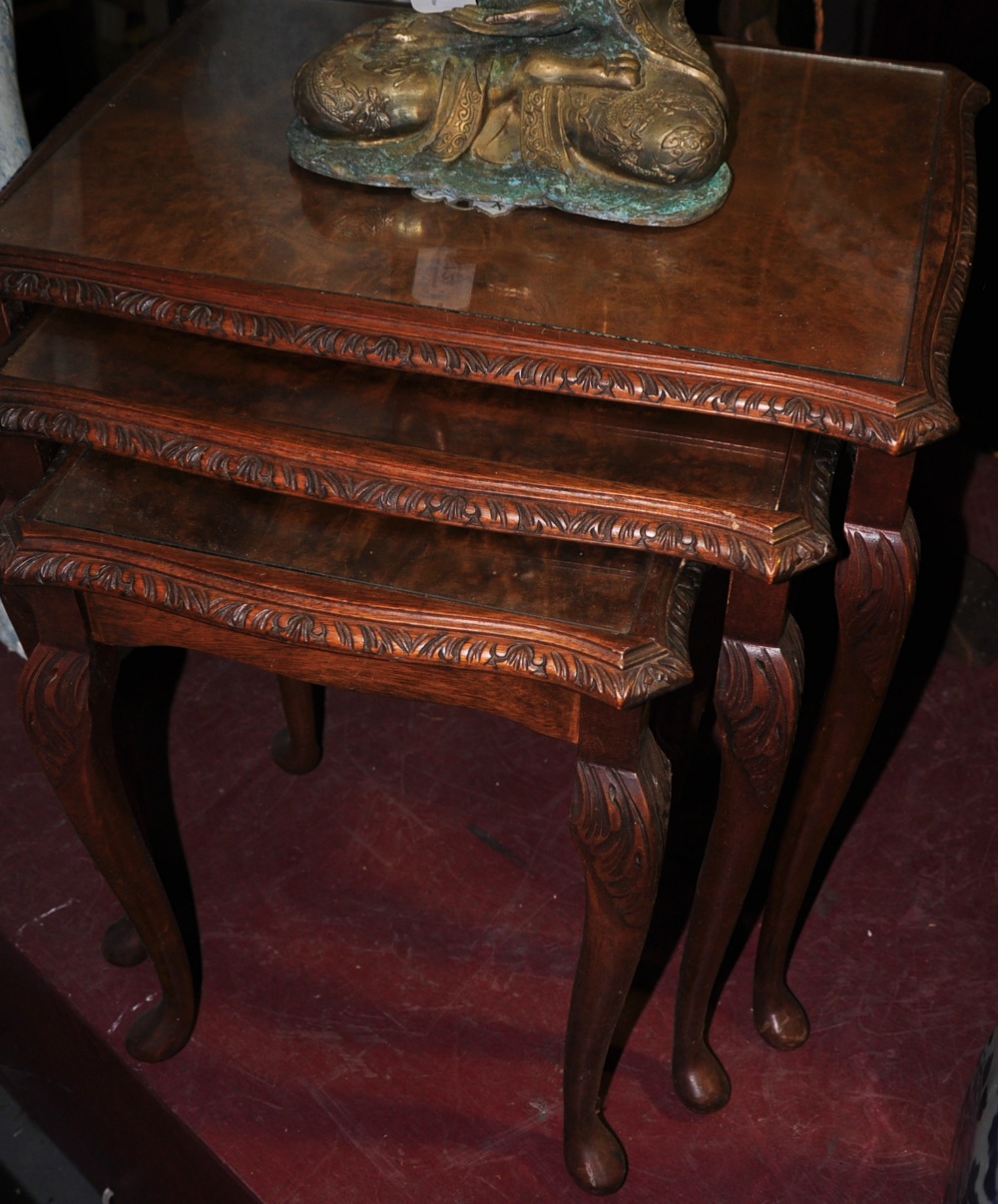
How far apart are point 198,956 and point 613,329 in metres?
0.78

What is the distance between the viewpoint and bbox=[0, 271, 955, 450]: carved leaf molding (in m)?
0.99

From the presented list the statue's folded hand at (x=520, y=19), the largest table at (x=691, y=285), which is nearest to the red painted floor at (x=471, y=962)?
the largest table at (x=691, y=285)

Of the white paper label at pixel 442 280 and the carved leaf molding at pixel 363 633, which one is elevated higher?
the white paper label at pixel 442 280

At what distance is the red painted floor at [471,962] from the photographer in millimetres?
1330

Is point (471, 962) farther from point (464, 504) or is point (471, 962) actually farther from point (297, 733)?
point (464, 504)

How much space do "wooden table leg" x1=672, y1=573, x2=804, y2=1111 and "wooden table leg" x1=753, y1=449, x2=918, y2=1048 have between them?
0.22 ft

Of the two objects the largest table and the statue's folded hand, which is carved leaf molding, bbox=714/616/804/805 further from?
the statue's folded hand

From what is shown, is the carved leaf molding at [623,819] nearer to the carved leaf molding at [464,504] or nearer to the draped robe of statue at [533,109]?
the carved leaf molding at [464,504]

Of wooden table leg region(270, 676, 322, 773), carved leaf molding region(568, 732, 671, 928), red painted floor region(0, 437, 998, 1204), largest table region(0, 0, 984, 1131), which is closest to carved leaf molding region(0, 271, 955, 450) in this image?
largest table region(0, 0, 984, 1131)

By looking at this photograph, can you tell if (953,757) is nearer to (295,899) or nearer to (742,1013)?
(742,1013)

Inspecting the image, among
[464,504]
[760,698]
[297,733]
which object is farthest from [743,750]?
[297,733]

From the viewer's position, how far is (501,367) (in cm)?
103

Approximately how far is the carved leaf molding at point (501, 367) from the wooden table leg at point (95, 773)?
0.22 meters

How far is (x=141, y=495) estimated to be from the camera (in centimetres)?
109
